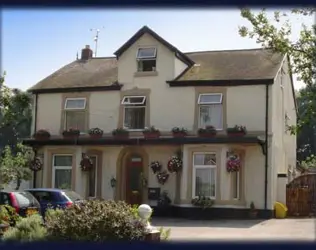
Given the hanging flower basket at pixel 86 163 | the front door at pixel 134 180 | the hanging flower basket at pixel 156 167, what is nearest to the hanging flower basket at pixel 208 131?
the hanging flower basket at pixel 156 167

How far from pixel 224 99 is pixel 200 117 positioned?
4.23 ft

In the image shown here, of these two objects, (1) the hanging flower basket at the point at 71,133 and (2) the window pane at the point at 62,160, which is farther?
(2) the window pane at the point at 62,160

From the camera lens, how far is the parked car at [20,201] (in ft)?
46.5

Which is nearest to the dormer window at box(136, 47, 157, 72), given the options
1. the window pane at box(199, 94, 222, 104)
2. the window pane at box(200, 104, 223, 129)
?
the window pane at box(199, 94, 222, 104)

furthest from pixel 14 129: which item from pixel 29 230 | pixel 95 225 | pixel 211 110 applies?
pixel 95 225

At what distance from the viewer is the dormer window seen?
2427cm

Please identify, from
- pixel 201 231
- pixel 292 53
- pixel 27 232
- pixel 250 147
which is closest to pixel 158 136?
pixel 250 147

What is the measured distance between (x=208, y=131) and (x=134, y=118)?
12.4 ft

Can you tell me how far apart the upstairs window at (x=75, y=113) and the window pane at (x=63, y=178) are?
2058 mm

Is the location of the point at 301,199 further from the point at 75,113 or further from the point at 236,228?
the point at 75,113

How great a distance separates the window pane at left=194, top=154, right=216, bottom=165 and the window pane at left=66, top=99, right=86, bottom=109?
602 centimetres

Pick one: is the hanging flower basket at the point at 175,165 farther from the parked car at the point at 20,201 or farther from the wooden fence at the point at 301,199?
the parked car at the point at 20,201

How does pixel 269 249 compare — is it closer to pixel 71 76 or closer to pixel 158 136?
pixel 158 136

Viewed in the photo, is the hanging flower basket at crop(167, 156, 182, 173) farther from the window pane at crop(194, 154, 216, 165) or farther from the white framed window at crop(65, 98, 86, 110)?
the white framed window at crop(65, 98, 86, 110)
